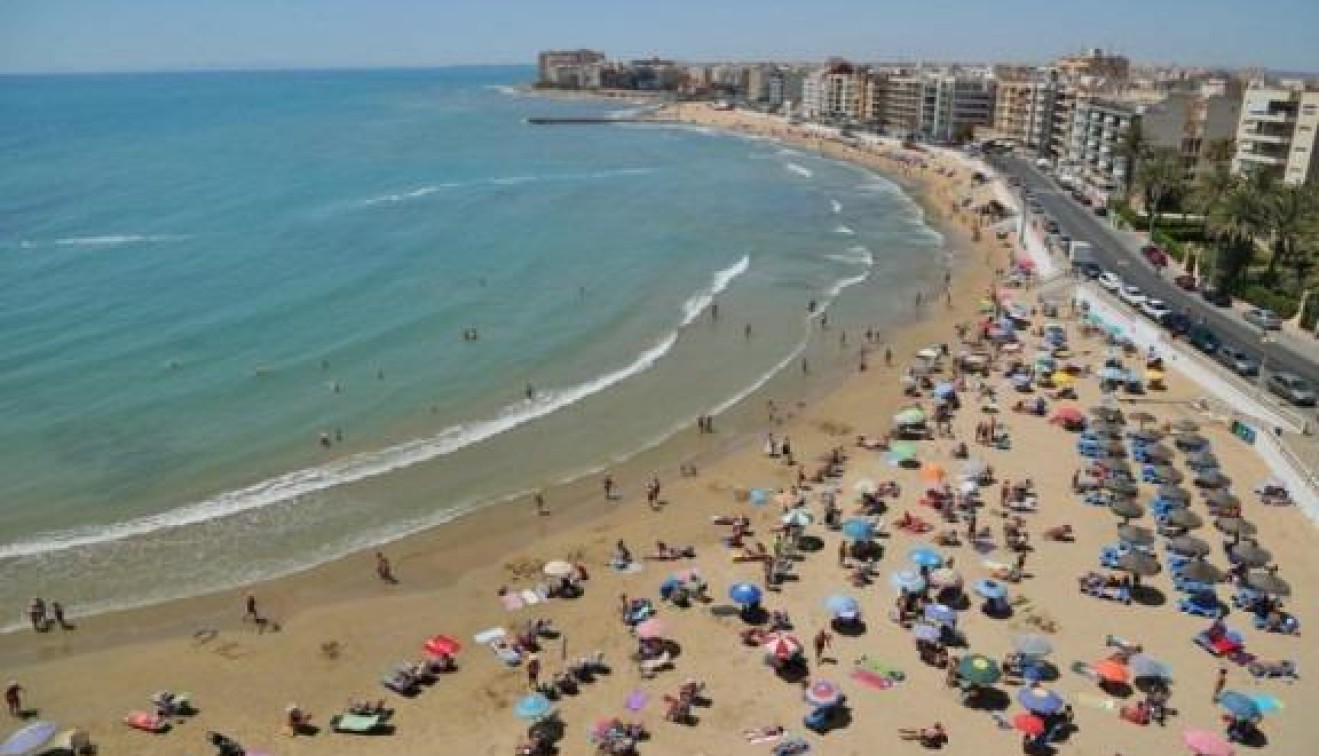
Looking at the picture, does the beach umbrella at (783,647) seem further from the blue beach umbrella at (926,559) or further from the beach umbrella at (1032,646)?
the blue beach umbrella at (926,559)

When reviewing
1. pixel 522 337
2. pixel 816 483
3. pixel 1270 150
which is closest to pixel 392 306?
pixel 522 337

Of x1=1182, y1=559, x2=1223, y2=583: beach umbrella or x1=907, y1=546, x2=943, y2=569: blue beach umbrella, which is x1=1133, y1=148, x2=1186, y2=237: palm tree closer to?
x1=1182, y1=559, x2=1223, y2=583: beach umbrella

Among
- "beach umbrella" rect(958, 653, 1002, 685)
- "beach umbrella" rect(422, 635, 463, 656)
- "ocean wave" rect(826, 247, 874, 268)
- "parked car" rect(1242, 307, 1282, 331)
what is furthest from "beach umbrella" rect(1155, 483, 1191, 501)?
"ocean wave" rect(826, 247, 874, 268)

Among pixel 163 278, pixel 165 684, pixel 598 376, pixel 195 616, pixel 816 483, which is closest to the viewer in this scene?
pixel 165 684

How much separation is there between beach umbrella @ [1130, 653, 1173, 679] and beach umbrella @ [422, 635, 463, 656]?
14.4 metres

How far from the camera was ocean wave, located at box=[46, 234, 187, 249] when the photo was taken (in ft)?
217

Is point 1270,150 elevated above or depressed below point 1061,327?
above

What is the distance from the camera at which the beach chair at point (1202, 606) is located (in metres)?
24.9

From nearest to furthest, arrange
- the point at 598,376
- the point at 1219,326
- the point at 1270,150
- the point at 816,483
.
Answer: the point at 816,483, the point at 598,376, the point at 1219,326, the point at 1270,150

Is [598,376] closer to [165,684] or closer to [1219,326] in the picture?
[165,684]

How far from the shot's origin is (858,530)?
1096 inches

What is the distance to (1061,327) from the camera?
50.4 metres

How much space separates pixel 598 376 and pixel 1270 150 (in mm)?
51675

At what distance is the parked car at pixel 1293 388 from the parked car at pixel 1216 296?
12954 mm
